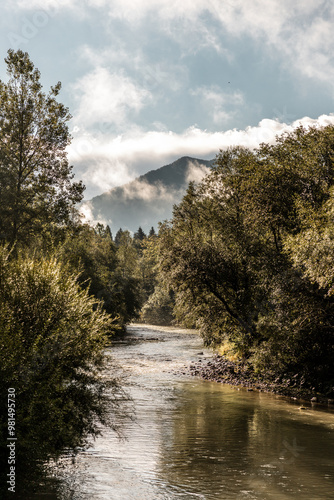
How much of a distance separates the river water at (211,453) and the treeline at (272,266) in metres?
3.22

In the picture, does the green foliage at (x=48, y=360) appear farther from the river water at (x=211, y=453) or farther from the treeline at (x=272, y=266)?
the treeline at (x=272, y=266)

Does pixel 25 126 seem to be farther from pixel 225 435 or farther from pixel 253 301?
pixel 225 435

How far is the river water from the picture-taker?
30.8 ft

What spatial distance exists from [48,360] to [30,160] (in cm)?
1793

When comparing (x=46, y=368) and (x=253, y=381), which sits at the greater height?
(x=46, y=368)

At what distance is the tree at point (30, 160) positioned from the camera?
23.4m

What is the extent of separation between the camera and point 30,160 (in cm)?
2445

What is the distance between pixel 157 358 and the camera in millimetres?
32188

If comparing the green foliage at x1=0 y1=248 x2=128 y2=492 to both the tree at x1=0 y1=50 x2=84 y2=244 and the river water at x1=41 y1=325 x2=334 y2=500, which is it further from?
the tree at x1=0 y1=50 x2=84 y2=244

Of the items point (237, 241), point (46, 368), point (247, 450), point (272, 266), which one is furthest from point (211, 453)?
point (237, 241)

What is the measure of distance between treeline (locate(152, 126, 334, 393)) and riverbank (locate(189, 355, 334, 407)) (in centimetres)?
40

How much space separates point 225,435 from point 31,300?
781 cm

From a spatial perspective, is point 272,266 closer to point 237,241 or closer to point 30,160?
point 237,241

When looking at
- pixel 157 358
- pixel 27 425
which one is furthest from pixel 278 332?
pixel 27 425
